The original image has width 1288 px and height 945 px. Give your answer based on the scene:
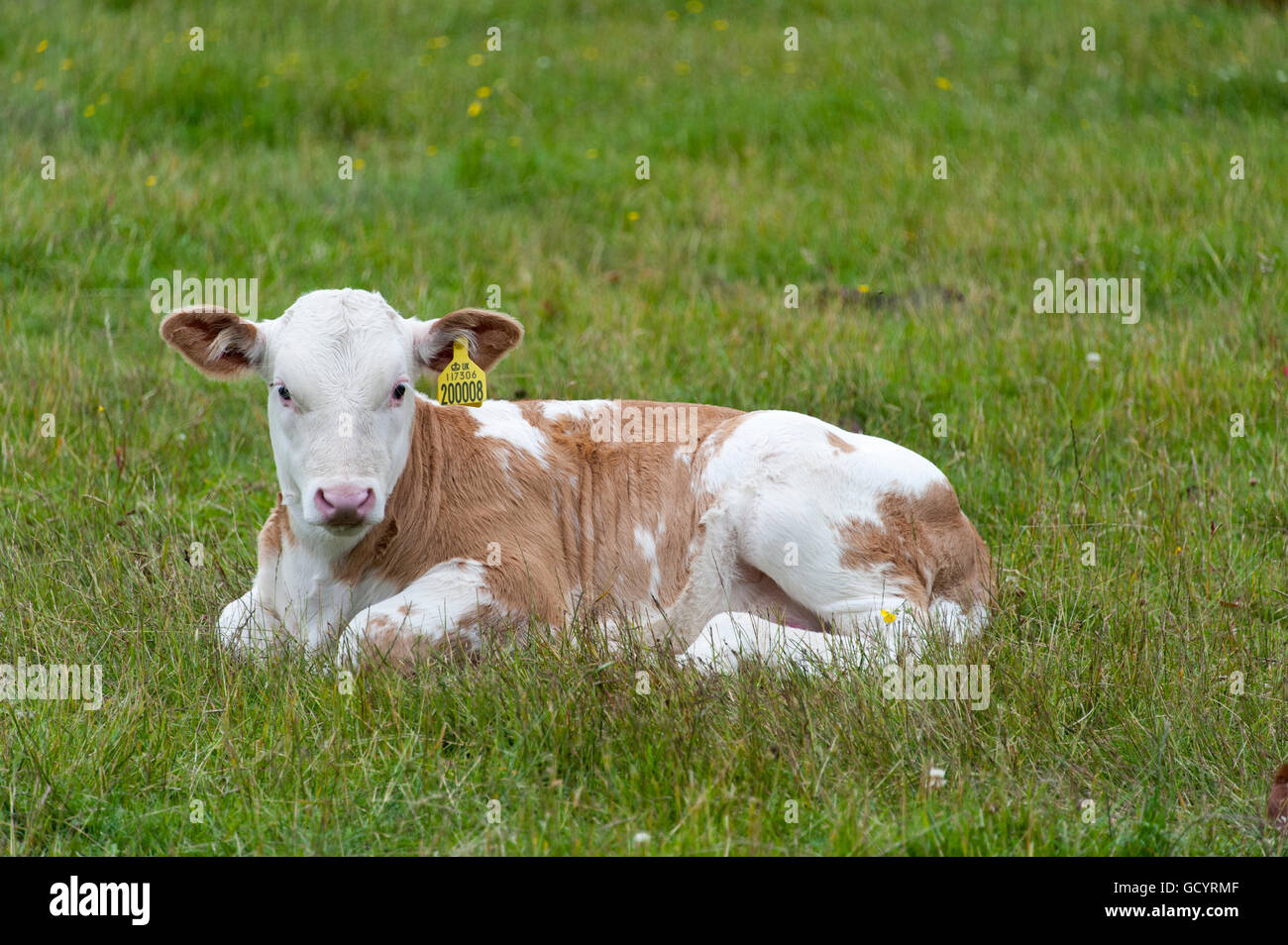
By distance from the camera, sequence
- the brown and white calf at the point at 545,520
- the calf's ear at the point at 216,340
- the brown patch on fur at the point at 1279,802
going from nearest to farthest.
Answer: the brown patch on fur at the point at 1279,802 < the brown and white calf at the point at 545,520 < the calf's ear at the point at 216,340

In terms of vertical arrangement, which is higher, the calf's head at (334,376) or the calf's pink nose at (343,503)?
the calf's head at (334,376)

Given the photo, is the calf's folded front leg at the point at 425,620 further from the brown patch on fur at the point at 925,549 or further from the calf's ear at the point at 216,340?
the brown patch on fur at the point at 925,549

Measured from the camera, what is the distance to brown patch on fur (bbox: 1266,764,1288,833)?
377cm

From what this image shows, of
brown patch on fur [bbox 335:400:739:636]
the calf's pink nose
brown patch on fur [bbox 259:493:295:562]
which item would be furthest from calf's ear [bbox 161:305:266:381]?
the calf's pink nose

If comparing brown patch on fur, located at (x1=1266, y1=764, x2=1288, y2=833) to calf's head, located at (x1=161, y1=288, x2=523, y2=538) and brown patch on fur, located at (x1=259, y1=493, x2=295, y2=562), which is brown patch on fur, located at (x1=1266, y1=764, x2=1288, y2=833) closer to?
calf's head, located at (x1=161, y1=288, x2=523, y2=538)

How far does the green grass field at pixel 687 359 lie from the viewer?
3916 millimetres

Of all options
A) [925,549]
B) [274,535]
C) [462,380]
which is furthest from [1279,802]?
A: [274,535]

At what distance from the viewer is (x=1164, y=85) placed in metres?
12.6

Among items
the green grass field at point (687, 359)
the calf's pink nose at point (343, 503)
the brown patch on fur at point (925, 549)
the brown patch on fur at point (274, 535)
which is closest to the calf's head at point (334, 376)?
the calf's pink nose at point (343, 503)

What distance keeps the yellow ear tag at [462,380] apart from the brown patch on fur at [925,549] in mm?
1396

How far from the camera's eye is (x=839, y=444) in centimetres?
529

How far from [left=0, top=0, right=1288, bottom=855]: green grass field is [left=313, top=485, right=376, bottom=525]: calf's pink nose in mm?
518

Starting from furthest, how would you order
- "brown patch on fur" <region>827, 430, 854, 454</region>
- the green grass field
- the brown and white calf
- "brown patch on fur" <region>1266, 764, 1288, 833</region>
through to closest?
1. "brown patch on fur" <region>827, 430, 854, 454</region>
2. the brown and white calf
3. the green grass field
4. "brown patch on fur" <region>1266, 764, 1288, 833</region>
